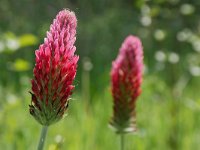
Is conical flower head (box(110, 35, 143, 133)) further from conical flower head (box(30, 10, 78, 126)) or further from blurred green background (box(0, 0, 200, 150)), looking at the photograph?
conical flower head (box(30, 10, 78, 126))

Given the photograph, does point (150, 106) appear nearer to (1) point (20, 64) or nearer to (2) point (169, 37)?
(1) point (20, 64)

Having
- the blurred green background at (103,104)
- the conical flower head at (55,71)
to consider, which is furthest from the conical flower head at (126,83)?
the conical flower head at (55,71)

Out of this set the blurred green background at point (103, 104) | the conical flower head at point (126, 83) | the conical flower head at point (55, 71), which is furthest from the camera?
the blurred green background at point (103, 104)

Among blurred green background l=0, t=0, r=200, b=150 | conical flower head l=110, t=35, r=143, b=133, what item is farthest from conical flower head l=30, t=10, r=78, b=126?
conical flower head l=110, t=35, r=143, b=133

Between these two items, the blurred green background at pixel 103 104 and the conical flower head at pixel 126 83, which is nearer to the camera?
the conical flower head at pixel 126 83

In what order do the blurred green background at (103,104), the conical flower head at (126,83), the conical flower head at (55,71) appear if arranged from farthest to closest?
the blurred green background at (103,104) < the conical flower head at (126,83) < the conical flower head at (55,71)

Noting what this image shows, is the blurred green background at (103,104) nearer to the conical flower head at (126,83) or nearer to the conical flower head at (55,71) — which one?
the conical flower head at (55,71)

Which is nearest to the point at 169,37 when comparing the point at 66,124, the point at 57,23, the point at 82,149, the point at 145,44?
the point at 145,44

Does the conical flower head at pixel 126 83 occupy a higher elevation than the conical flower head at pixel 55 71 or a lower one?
lower
